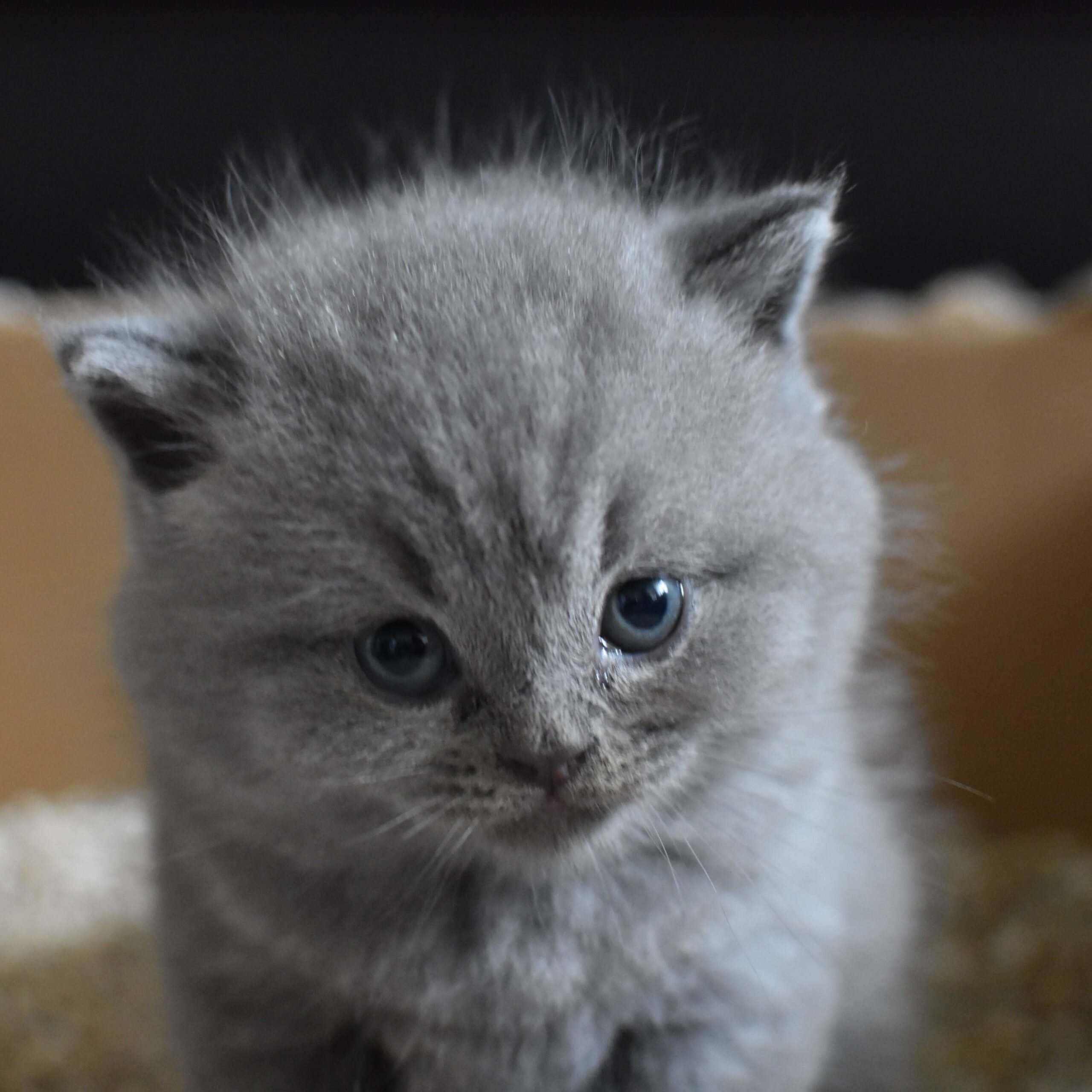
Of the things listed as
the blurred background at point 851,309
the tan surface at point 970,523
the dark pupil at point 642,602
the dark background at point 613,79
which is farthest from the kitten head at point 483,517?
the dark background at point 613,79

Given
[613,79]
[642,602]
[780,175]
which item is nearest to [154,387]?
[642,602]

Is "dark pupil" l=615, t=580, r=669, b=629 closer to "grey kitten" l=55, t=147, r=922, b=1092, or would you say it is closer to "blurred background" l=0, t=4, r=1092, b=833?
"grey kitten" l=55, t=147, r=922, b=1092

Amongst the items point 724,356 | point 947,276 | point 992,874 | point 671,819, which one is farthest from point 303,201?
point 947,276

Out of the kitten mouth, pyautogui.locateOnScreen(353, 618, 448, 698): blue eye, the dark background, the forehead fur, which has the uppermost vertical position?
the dark background

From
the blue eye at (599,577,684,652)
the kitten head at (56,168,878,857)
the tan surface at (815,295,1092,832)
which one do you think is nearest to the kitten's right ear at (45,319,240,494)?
the kitten head at (56,168,878,857)

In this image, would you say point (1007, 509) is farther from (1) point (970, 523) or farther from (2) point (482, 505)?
(2) point (482, 505)

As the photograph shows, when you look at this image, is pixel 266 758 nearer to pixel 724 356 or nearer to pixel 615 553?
pixel 615 553

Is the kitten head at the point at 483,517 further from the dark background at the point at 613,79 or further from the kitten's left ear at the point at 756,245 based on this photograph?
the dark background at the point at 613,79
